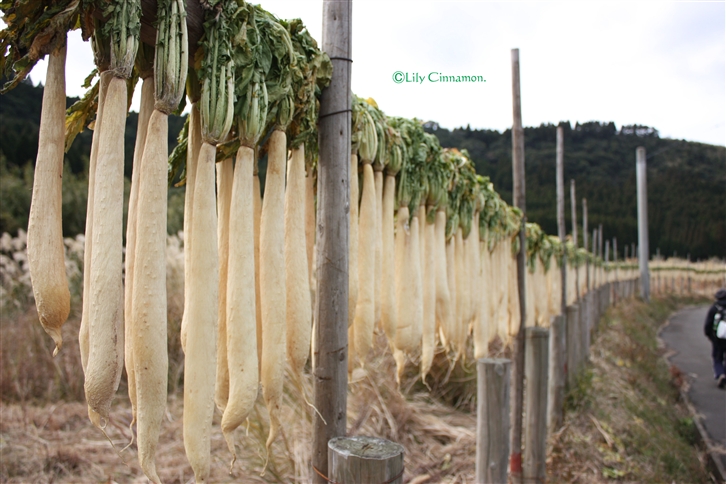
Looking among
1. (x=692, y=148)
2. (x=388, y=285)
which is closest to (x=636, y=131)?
(x=692, y=148)

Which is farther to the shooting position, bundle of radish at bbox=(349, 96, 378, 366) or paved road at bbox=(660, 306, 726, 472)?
paved road at bbox=(660, 306, 726, 472)

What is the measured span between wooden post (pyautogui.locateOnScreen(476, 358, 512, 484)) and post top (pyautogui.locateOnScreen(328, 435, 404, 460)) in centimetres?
170

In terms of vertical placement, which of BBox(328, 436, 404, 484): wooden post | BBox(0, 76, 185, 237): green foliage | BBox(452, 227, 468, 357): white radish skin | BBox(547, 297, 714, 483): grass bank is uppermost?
BBox(0, 76, 185, 237): green foliage

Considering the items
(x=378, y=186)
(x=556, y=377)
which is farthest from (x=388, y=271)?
(x=556, y=377)

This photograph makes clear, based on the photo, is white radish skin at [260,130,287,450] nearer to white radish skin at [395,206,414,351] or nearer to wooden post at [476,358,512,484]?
white radish skin at [395,206,414,351]

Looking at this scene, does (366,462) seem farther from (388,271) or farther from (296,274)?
(388,271)

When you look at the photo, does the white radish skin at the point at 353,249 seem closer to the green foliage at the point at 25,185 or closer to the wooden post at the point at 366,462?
the wooden post at the point at 366,462

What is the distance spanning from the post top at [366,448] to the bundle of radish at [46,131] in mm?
740

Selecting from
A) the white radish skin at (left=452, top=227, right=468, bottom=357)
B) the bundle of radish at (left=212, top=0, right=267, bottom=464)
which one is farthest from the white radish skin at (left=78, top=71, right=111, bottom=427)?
the white radish skin at (left=452, top=227, right=468, bottom=357)

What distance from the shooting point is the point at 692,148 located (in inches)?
1881

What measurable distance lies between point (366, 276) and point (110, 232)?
109 centimetres

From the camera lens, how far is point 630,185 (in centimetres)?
4244

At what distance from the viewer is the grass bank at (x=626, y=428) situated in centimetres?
456

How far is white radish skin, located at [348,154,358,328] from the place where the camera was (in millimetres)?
1688
